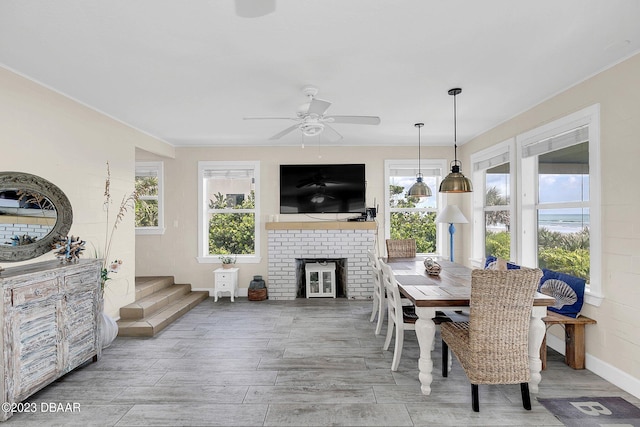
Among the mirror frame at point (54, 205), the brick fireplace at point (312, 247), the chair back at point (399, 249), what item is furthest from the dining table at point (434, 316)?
the mirror frame at point (54, 205)

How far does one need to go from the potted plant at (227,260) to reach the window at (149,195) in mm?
1196

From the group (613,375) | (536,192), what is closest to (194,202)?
(536,192)

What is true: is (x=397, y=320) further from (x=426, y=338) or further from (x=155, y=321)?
(x=155, y=321)

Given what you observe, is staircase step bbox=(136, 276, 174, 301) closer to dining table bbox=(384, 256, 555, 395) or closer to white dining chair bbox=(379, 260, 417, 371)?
white dining chair bbox=(379, 260, 417, 371)

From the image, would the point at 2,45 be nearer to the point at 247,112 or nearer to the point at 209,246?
the point at 247,112

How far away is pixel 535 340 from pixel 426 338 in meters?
0.81

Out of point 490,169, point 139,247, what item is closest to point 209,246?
point 139,247

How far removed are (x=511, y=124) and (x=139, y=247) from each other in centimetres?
588

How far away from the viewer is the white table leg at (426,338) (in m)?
2.42

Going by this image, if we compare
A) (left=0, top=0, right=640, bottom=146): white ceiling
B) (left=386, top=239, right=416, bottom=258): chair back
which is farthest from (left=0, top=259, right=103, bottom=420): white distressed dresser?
(left=386, top=239, right=416, bottom=258): chair back

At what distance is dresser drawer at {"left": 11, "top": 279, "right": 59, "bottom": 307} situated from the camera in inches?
89.0

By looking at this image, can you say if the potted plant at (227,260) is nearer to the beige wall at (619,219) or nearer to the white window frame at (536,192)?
the white window frame at (536,192)

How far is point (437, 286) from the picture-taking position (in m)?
2.83

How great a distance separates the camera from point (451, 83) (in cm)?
295
